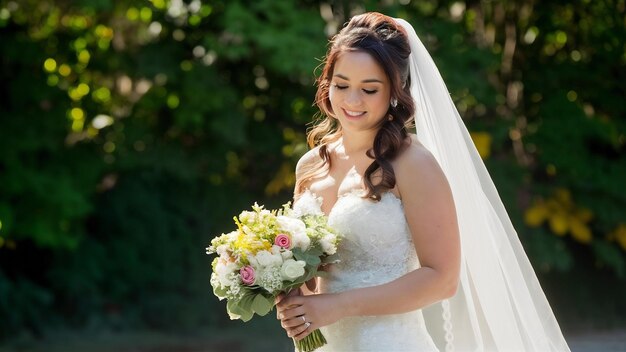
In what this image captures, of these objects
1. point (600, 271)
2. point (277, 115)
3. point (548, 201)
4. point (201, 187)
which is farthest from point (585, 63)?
point (201, 187)

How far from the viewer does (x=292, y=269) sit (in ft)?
10.3

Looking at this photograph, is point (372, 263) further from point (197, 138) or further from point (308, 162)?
point (197, 138)

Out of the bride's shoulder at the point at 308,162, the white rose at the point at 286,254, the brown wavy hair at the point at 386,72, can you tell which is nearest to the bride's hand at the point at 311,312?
the white rose at the point at 286,254

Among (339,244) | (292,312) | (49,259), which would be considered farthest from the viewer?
(49,259)

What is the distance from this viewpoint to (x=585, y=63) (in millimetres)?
11930

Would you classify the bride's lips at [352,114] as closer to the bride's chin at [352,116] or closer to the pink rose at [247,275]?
the bride's chin at [352,116]

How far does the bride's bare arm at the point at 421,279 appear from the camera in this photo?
3.17 m

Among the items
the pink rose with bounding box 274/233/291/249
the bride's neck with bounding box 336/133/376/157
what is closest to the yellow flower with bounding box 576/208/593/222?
the bride's neck with bounding box 336/133/376/157

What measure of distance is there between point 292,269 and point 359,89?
589 mm

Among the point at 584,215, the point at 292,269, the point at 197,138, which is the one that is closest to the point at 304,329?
the point at 292,269

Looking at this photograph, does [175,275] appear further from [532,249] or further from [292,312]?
[292,312]

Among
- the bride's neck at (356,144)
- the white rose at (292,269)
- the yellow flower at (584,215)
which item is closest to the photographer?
the white rose at (292,269)

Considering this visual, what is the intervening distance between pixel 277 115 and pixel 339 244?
327 inches

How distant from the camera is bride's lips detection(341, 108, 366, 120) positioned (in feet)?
10.8
